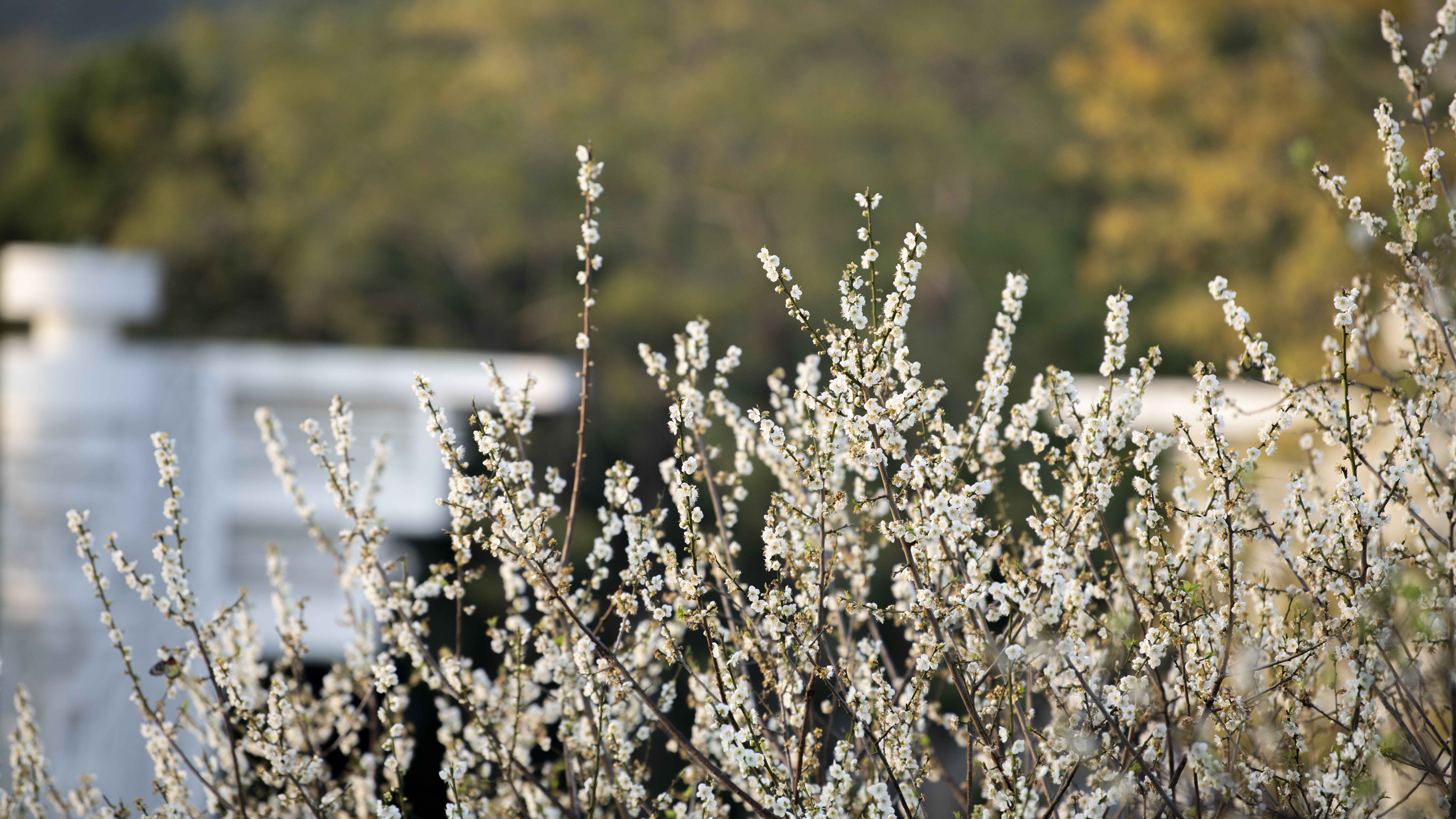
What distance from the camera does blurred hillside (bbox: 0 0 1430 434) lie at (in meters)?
9.71

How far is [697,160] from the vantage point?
12469 mm

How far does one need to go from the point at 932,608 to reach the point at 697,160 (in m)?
11.7

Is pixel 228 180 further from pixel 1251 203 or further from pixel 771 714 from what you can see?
pixel 771 714

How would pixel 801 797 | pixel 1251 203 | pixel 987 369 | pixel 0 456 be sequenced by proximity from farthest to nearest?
pixel 1251 203 < pixel 0 456 < pixel 987 369 < pixel 801 797

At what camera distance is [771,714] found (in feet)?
4.81

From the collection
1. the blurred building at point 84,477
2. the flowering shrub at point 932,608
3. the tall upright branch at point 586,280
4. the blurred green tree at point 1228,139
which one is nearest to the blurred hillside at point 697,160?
the blurred green tree at point 1228,139

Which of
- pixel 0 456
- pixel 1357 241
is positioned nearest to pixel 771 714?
pixel 1357 241

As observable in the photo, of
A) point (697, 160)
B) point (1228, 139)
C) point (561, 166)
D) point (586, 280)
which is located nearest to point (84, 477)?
point (586, 280)

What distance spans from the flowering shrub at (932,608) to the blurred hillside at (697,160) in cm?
724

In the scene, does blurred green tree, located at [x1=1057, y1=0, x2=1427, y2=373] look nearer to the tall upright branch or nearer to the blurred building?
the blurred building

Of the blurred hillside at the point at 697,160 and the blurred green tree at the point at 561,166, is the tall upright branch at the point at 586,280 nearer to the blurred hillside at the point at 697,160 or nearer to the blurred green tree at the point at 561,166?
the blurred hillside at the point at 697,160

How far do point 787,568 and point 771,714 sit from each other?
29 centimetres

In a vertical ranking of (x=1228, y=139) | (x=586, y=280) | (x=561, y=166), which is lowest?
(x=586, y=280)

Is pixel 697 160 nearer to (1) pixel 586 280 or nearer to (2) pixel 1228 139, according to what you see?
(2) pixel 1228 139
